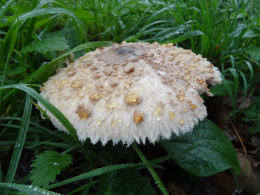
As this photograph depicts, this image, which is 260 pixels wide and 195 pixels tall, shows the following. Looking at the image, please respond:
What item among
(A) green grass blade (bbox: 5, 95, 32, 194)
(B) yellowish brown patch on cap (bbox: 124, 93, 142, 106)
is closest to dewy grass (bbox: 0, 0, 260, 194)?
(A) green grass blade (bbox: 5, 95, 32, 194)

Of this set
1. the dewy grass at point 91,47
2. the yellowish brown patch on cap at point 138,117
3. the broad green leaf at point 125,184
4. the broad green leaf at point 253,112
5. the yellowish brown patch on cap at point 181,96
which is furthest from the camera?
the broad green leaf at point 253,112

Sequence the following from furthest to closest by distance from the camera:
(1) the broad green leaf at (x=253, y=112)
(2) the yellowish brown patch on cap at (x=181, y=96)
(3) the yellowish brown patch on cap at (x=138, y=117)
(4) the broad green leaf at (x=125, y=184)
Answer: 1. (1) the broad green leaf at (x=253, y=112)
2. (4) the broad green leaf at (x=125, y=184)
3. (2) the yellowish brown patch on cap at (x=181, y=96)
4. (3) the yellowish brown patch on cap at (x=138, y=117)

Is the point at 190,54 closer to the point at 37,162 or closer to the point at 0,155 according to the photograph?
the point at 37,162

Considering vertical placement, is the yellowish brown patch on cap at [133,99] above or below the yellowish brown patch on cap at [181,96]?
above

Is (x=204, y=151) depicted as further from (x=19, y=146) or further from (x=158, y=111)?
(x=19, y=146)

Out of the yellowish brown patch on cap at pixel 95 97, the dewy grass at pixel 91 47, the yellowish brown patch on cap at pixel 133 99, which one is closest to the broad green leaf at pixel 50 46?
the dewy grass at pixel 91 47

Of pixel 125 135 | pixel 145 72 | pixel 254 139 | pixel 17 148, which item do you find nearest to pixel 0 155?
pixel 17 148

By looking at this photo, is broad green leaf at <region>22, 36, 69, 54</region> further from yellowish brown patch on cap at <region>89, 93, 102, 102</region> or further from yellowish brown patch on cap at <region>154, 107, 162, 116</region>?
yellowish brown patch on cap at <region>154, 107, 162, 116</region>

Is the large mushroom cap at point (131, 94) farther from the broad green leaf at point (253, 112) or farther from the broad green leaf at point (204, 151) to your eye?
the broad green leaf at point (253, 112)

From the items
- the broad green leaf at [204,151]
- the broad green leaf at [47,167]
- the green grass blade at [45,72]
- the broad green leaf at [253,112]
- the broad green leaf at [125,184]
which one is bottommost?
the broad green leaf at [253,112]
